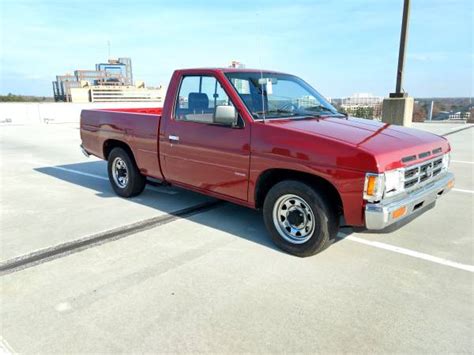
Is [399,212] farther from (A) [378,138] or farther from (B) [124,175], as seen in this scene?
(B) [124,175]

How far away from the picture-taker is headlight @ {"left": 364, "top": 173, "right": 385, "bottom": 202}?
329cm

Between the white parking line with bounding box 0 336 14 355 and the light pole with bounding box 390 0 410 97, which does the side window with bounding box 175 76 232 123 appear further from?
the light pole with bounding box 390 0 410 97

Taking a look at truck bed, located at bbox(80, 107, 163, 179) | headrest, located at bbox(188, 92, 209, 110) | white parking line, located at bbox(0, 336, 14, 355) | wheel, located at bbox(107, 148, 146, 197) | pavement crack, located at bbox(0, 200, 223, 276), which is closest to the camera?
white parking line, located at bbox(0, 336, 14, 355)

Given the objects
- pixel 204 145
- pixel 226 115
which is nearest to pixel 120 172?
pixel 204 145

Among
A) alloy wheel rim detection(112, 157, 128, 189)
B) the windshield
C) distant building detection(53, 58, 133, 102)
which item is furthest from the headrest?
distant building detection(53, 58, 133, 102)

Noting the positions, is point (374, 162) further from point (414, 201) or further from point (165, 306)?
point (165, 306)

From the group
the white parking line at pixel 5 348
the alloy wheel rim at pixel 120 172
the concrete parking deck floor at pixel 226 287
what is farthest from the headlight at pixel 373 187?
the alloy wheel rim at pixel 120 172

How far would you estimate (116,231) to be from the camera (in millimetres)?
4637

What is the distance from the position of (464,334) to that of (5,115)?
25.2m

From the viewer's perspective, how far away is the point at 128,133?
577 cm

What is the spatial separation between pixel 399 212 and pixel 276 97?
2.01 meters

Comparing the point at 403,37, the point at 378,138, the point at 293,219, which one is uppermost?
the point at 403,37

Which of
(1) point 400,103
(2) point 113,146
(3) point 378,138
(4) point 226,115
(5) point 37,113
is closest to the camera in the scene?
(3) point 378,138

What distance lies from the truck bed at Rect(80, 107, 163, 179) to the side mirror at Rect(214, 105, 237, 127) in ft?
4.56
